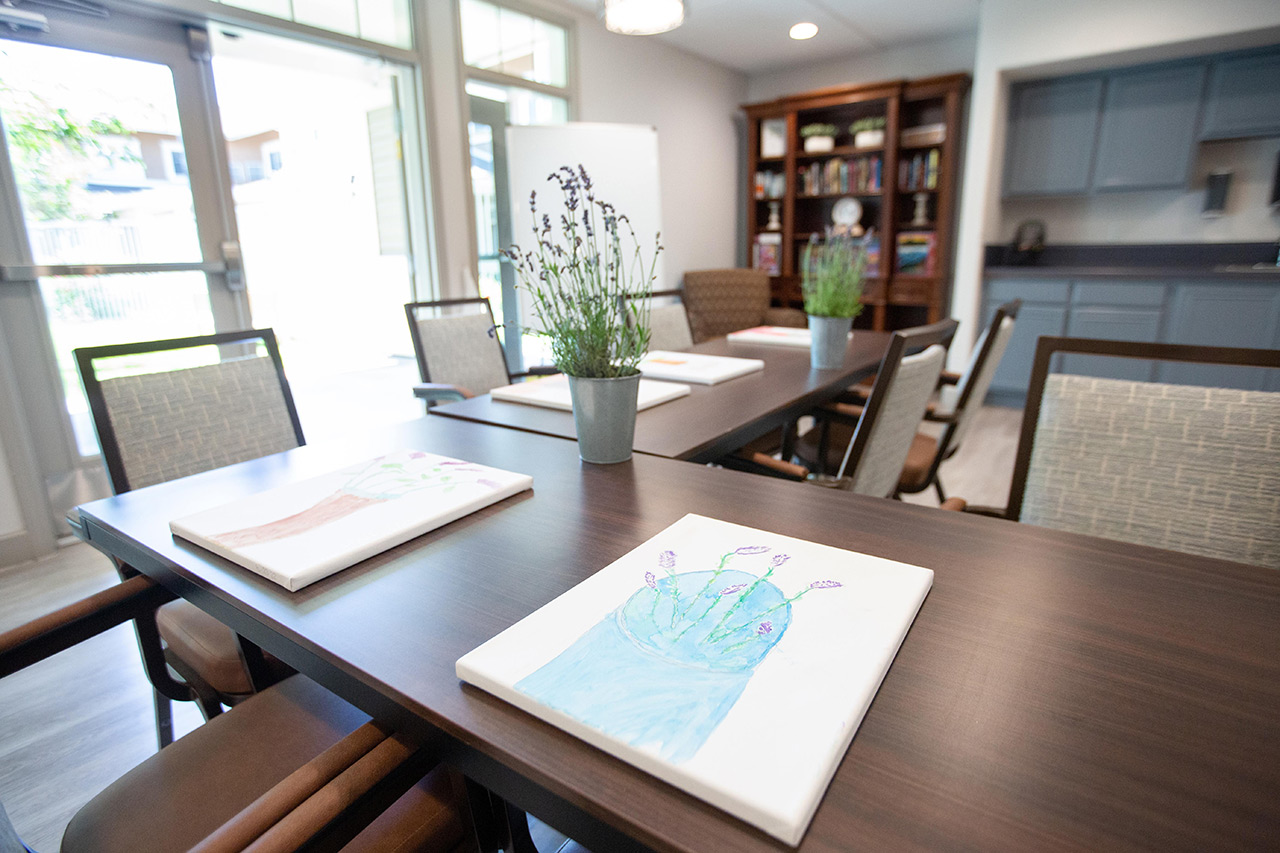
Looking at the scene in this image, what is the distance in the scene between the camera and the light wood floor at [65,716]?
4.29 ft

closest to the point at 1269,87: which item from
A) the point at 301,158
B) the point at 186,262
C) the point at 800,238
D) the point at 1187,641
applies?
the point at 800,238

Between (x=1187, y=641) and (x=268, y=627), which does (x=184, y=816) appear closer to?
(x=268, y=627)

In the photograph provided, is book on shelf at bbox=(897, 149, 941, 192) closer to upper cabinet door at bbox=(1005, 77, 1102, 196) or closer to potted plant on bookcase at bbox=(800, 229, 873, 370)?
upper cabinet door at bbox=(1005, 77, 1102, 196)

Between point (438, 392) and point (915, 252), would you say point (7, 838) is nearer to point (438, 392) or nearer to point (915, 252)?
point (438, 392)

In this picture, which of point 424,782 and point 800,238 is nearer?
point 424,782

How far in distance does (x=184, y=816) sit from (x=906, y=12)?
187 inches

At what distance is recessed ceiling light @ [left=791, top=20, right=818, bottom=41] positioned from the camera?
156 inches

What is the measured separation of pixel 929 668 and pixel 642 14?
6.75 ft

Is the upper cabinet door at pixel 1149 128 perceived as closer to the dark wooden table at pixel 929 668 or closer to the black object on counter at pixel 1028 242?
the black object on counter at pixel 1028 242

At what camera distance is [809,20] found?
12.9ft

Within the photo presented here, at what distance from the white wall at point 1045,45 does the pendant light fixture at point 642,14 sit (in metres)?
2.80

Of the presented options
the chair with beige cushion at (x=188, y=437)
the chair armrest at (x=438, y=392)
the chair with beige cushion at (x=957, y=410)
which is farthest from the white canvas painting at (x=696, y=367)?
the chair with beige cushion at (x=188, y=437)

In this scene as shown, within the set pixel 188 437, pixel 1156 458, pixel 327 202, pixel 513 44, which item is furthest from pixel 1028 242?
pixel 188 437

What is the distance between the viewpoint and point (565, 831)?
454 mm
